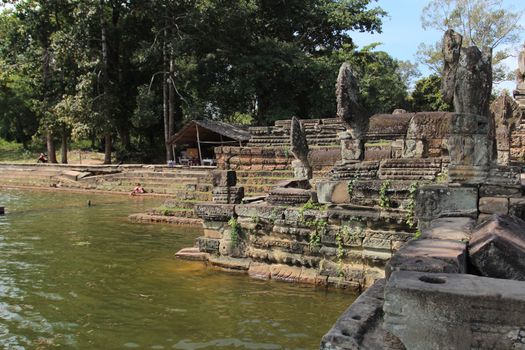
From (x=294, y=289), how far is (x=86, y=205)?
1160cm

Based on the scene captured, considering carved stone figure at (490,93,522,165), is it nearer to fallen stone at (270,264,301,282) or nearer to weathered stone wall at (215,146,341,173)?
weathered stone wall at (215,146,341,173)

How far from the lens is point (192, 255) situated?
27.2ft

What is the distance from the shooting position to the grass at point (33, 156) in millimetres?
31312

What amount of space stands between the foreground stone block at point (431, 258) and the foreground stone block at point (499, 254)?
0.09 metres

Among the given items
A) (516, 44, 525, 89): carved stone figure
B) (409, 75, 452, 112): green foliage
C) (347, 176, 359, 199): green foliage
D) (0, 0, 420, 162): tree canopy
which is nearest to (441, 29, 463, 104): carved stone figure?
(347, 176, 359, 199): green foliage

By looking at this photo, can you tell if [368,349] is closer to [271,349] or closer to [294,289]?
[271,349]

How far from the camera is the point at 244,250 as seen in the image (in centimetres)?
772

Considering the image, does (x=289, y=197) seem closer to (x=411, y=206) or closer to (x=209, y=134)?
(x=411, y=206)

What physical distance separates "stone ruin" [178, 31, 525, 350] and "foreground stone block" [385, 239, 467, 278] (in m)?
0.01

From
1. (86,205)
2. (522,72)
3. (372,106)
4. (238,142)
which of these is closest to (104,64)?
(238,142)

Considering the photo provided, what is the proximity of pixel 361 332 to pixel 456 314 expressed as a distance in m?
0.61

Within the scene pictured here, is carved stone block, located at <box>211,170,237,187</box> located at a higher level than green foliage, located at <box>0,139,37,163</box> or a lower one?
lower

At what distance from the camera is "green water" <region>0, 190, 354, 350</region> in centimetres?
490

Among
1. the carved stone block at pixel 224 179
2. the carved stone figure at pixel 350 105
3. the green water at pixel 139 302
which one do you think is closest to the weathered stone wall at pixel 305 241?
the green water at pixel 139 302
